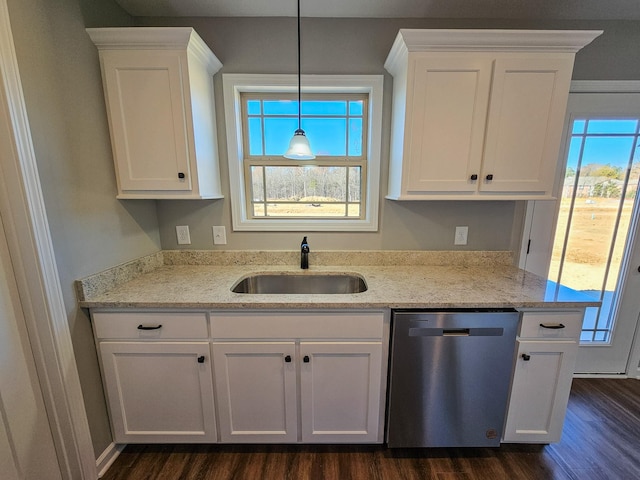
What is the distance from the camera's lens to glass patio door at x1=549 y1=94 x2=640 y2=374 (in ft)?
5.66

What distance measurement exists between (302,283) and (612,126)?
7.83 feet

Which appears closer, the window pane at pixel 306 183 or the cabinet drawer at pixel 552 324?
the cabinet drawer at pixel 552 324

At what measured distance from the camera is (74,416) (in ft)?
3.92

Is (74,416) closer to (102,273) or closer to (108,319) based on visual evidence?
(108,319)

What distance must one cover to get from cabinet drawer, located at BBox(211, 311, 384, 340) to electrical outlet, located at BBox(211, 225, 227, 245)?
2.34 ft

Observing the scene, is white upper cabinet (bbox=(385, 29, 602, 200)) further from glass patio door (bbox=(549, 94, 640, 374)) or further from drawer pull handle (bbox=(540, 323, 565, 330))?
drawer pull handle (bbox=(540, 323, 565, 330))

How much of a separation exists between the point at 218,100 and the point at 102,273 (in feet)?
4.11

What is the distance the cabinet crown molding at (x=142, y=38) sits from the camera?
1263 millimetres

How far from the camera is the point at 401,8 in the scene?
152 cm

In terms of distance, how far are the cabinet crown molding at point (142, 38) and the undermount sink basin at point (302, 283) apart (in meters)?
1.35

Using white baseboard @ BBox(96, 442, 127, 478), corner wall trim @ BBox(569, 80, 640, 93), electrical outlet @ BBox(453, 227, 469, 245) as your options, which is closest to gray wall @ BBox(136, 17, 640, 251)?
corner wall trim @ BBox(569, 80, 640, 93)

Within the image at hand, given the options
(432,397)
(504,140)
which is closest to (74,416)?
(432,397)

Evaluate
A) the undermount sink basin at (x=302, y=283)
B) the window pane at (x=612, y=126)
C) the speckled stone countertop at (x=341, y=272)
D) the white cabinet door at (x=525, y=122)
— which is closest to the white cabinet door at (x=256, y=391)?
the speckled stone countertop at (x=341, y=272)

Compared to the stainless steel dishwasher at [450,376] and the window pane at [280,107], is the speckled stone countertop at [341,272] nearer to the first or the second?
the stainless steel dishwasher at [450,376]
